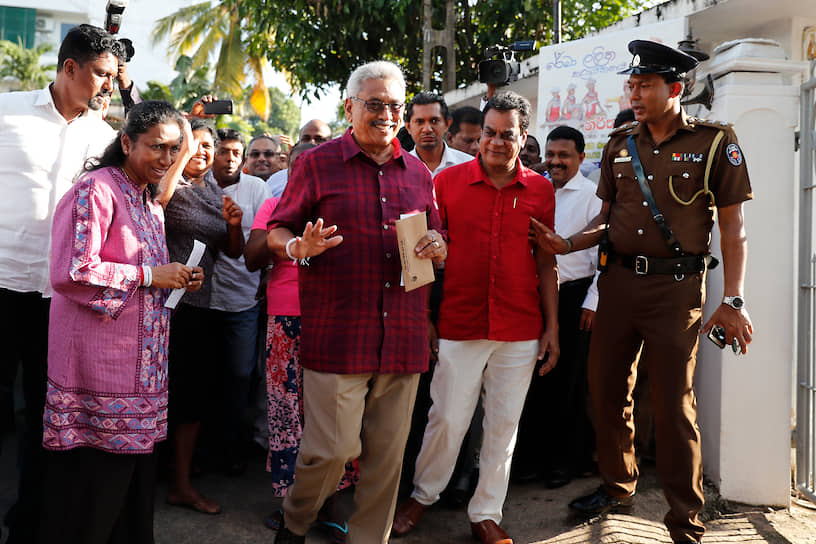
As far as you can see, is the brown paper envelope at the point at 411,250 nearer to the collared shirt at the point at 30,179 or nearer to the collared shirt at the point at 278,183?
the collared shirt at the point at 30,179

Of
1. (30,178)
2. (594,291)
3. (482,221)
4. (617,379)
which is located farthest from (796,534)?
(30,178)

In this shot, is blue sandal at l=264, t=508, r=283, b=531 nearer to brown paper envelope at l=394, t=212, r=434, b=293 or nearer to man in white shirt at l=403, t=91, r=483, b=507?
man in white shirt at l=403, t=91, r=483, b=507

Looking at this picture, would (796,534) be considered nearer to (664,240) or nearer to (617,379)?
(617,379)

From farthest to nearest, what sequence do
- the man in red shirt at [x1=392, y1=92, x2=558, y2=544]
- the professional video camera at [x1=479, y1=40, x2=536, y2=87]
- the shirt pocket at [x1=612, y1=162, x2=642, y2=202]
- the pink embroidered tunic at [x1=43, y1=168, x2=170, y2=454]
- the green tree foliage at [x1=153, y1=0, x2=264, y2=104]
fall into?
the green tree foliage at [x1=153, y1=0, x2=264, y2=104]
the professional video camera at [x1=479, y1=40, x2=536, y2=87]
the man in red shirt at [x1=392, y1=92, x2=558, y2=544]
the shirt pocket at [x1=612, y1=162, x2=642, y2=202]
the pink embroidered tunic at [x1=43, y1=168, x2=170, y2=454]

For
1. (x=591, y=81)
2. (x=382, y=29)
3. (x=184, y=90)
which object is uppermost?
(x=184, y=90)

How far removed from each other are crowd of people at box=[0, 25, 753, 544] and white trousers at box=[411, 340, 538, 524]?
11 millimetres

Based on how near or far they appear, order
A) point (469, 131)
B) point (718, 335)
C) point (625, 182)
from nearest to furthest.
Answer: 1. point (718, 335)
2. point (625, 182)
3. point (469, 131)

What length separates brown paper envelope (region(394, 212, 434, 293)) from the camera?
8.98 ft

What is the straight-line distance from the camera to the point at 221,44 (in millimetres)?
19391

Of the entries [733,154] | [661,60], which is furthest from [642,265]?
[661,60]

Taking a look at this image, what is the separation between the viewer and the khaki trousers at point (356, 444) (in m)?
2.88

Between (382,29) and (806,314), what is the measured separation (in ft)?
33.6

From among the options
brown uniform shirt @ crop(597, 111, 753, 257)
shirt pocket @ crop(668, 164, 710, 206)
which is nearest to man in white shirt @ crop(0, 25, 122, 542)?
brown uniform shirt @ crop(597, 111, 753, 257)

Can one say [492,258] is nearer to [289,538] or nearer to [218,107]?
[289,538]
